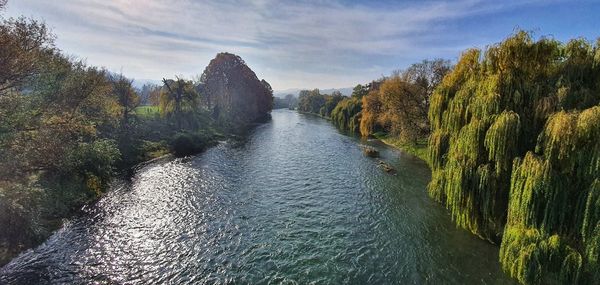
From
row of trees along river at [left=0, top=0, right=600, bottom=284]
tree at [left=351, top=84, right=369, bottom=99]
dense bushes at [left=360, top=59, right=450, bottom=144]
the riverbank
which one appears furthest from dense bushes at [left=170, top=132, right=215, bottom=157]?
tree at [left=351, top=84, right=369, bottom=99]

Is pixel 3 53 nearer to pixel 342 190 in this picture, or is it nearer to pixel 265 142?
pixel 342 190

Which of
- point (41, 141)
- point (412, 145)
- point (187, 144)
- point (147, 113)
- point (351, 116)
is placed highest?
point (351, 116)

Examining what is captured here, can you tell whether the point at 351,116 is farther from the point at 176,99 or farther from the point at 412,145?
the point at 176,99

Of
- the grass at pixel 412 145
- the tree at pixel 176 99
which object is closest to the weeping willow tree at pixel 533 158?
the grass at pixel 412 145

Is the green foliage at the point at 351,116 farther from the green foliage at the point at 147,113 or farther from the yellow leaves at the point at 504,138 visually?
the yellow leaves at the point at 504,138

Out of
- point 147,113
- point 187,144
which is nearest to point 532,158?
point 187,144
